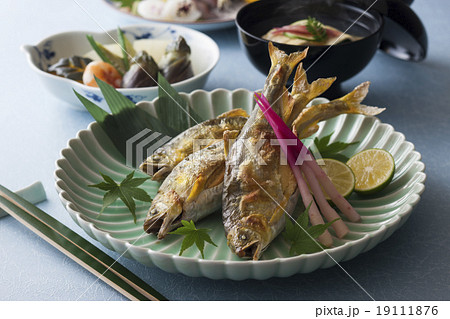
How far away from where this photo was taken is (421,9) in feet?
9.50

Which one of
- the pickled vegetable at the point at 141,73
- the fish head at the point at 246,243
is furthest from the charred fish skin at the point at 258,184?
the pickled vegetable at the point at 141,73

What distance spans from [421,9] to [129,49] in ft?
5.80

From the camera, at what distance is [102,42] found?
2.34 m

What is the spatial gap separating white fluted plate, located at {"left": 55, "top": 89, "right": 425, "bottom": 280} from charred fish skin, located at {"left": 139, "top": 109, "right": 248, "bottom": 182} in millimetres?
54

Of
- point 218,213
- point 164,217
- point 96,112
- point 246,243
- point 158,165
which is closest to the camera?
point 246,243

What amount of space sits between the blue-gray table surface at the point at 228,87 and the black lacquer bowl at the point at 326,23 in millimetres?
244

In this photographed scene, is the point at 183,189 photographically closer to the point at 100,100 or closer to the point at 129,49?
the point at 100,100

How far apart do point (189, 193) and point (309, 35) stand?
0.97 metres

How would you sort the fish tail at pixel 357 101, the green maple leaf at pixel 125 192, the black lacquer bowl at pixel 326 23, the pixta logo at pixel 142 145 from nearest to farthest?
the green maple leaf at pixel 125 192 → the fish tail at pixel 357 101 → the pixta logo at pixel 142 145 → the black lacquer bowl at pixel 326 23

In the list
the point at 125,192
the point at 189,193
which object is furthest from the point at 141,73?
the point at 189,193

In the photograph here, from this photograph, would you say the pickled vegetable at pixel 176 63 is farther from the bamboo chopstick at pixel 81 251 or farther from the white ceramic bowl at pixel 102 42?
the bamboo chopstick at pixel 81 251

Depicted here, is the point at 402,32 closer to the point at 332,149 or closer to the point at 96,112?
the point at 332,149

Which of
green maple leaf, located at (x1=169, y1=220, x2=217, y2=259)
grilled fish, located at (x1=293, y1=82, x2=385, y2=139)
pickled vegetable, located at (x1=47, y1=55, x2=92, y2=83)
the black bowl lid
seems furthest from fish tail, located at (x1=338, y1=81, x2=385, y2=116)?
pickled vegetable, located at (x1=47, y1=55, x2=92, y2=83)

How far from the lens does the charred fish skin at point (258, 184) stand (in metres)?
1.17
